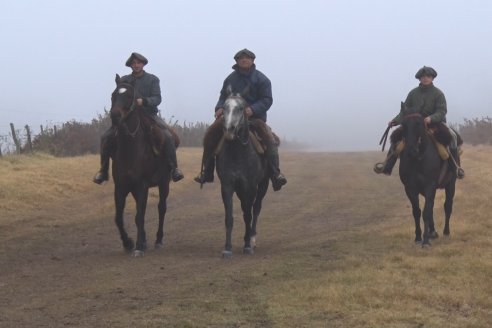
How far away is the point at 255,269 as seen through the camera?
8.46 metres

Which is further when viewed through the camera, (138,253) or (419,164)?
(419,164)

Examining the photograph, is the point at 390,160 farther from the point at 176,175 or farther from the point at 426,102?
the point at 176,175

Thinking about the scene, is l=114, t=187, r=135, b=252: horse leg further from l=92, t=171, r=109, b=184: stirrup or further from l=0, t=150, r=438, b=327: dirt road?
l=92, t=171, r=109, b=184: stirrup

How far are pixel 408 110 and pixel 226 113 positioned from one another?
3103mm

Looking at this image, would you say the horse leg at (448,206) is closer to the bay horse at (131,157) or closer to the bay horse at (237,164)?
the bay horse at (237,164)

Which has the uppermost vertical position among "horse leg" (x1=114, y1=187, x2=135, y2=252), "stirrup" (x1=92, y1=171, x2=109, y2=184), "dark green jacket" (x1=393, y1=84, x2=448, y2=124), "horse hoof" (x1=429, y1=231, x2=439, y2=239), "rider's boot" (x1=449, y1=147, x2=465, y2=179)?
"dark green jacket" (x1=393, y1=84, x2=448, y2=124)

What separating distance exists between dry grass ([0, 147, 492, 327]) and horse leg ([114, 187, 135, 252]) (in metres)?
0.32

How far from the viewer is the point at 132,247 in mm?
10484

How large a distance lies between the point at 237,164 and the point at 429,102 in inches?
141

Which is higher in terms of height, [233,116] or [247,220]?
[233,116]

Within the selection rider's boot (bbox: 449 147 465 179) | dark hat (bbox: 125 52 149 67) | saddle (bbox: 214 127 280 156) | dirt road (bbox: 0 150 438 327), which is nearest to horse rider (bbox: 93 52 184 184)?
dark hat (bbox: 125 52 149 67)

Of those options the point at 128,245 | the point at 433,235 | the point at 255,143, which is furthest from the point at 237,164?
the point at 433,235

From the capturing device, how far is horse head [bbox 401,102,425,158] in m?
10.3

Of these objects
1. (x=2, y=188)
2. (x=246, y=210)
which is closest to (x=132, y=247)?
(x=246, y=210)
